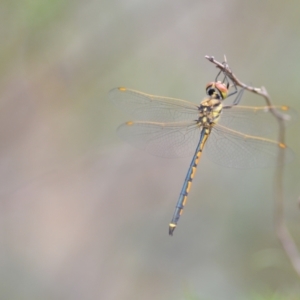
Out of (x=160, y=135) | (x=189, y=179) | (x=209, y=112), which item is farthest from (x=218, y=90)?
(x=189, y=179)

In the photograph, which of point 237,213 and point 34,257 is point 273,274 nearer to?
point 237,213

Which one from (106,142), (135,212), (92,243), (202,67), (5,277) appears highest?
(202,67)

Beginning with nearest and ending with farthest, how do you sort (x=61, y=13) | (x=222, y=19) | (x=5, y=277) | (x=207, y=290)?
(x=61, y=13) → (x=207, y=290) → (x=5, y=277) → (x=222, y=19)

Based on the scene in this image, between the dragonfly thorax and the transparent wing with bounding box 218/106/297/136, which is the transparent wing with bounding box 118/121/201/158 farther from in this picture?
the transparent wing with bounding box 218/106/297/136

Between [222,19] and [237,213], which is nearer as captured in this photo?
[237,213]

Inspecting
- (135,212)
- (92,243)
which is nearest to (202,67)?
(135,212)

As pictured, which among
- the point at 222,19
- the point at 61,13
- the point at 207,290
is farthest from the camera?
the point at 222,19

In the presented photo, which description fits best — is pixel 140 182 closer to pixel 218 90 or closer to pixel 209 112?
pixel 209 112

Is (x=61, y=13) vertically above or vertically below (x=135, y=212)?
above
